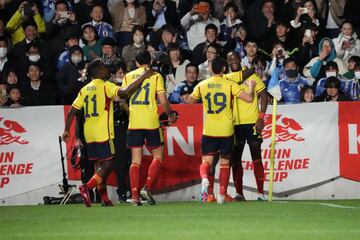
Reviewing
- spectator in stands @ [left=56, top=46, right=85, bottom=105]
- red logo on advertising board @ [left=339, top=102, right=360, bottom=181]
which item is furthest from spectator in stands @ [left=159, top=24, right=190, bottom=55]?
red logo on advertising board @ [left=339, top=102, right=360, bottom=181]

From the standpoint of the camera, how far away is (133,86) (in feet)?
52.4

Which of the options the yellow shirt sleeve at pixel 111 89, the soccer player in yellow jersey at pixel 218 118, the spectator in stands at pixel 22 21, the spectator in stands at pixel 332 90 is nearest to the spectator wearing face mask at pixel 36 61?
the spectator in stands at pixel 22 21

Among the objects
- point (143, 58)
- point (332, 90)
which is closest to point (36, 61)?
point (143, 58)

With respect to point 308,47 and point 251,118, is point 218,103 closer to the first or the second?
point 251,118

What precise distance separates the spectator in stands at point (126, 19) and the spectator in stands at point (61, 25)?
2.77 ft

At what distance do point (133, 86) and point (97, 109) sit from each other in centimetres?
66

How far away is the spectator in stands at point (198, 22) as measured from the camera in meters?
21.8

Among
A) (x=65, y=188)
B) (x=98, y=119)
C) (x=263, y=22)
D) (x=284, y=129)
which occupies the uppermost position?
(x=263, y=22)

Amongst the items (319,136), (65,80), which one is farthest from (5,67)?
(319,136)

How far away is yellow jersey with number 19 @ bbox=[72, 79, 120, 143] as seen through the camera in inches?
634

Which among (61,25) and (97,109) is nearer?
(97,109)

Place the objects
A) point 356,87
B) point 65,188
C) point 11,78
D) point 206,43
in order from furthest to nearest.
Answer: point 206,43 → point 356,87 → point 11,78 → point 65,188

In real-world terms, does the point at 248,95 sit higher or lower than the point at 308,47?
lower

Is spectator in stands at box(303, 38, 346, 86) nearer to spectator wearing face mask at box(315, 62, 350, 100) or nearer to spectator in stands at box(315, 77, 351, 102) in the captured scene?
spectator wearing face mask at box(315, 62, 350, 100)
